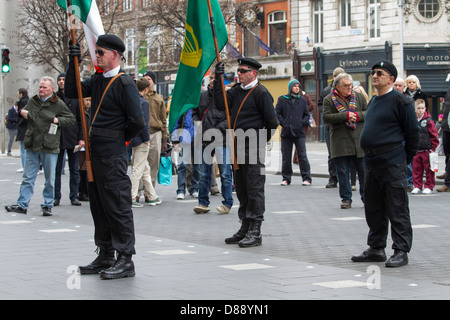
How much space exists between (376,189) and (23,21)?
30.9 metres

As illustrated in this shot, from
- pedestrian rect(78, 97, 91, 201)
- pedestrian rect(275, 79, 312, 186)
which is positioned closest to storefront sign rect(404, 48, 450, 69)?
pedestrian rect(275, 79, 312, 186)

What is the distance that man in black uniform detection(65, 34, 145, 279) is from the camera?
7324mm

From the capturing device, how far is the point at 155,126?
14.1m

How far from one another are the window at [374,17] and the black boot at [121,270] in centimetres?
3285

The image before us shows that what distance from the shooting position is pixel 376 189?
8.18 m

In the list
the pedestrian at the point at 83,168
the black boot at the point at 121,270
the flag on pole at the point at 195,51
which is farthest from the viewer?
the pedestrian at the point at 83,168

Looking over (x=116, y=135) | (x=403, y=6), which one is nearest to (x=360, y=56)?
(x=403, y=6)

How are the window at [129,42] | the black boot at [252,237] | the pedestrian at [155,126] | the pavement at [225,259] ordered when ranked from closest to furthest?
the pavement at [225,259] < the black boot at [252,237] < the pedestrian at [155,126] < the window at [129,42]

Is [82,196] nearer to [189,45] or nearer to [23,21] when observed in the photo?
[189,45]

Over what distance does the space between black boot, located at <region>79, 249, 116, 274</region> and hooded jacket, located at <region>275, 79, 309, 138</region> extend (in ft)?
Result: 32.0

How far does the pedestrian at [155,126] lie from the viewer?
45.9ft

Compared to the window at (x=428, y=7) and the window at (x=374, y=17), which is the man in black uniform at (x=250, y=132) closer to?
the window at (x=428, y=7)

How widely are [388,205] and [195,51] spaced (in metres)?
3.38

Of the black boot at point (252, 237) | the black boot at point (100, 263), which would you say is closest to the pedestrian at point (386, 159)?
the black boot at point (252, 237)
